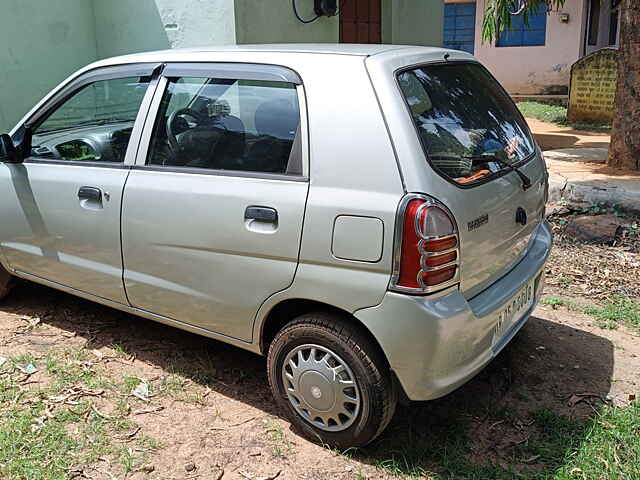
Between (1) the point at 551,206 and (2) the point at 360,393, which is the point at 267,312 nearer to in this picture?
Result: (2) the point at 360,393

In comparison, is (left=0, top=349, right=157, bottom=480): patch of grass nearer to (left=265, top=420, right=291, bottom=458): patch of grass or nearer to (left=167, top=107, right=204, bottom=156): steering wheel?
(left=265, top=420, right=291, bottom=458): patch of grass

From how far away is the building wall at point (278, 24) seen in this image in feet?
23.3

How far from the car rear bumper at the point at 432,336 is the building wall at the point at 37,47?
20.9 ft

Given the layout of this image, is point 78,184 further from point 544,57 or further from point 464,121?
point 544,57

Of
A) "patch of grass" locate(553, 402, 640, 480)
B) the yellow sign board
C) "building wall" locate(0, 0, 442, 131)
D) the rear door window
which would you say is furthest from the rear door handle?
the yellow sign board

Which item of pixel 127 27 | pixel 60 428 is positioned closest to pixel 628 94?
pixel 127 27

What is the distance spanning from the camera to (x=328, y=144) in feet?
9.07

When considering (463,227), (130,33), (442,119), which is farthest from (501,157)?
(130,33)

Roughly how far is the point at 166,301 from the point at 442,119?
1.66 m

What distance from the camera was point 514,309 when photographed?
3.12m

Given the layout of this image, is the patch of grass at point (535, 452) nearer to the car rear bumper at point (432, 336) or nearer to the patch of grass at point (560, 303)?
the car rear bumper at point (432, 336)

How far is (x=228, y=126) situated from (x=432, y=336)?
1.44 meters

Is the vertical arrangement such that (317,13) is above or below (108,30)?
above

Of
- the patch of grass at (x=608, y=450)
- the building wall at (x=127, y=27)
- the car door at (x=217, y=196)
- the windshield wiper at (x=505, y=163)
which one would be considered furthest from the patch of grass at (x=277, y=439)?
the building wall at (x=127, y=27)
